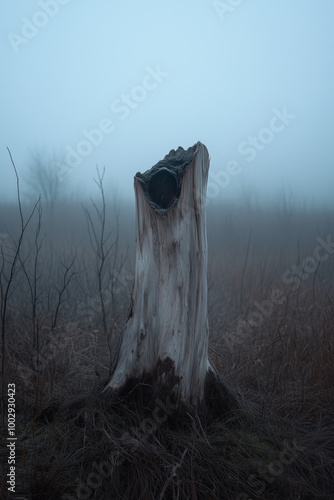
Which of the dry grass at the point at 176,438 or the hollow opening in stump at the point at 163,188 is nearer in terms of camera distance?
the dry grass at the point at 176,438

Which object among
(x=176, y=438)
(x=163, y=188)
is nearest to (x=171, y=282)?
(x=163, y=188)

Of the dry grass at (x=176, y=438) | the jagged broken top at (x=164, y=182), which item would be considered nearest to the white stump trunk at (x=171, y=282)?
the jagged broken top at (x=164, y=182)

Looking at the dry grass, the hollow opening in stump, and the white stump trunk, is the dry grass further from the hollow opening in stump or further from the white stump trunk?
the hollow opening in stump

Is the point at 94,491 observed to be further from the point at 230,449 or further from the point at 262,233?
the point at 262,233

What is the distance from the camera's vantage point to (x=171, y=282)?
81.5 inches

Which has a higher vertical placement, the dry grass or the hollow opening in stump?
the hollow opening in stump

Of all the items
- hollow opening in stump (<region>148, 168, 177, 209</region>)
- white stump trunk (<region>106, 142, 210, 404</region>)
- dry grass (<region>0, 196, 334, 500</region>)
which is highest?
hollow opening in stump (<region>148, 168, 177, 209</region>)

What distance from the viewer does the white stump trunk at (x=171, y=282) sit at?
2.04m

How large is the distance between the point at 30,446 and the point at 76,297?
12.9ft

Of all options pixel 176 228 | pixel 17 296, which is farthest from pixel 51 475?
pixel 17 296

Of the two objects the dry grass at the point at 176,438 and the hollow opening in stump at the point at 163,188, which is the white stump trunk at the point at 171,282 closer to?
the hollow opening in stump at the point at 163,188

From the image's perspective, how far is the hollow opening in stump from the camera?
207 centimetres

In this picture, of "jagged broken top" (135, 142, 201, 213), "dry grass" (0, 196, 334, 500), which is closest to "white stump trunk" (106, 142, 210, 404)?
"jagged broken top" (135, 142, 201, 213)

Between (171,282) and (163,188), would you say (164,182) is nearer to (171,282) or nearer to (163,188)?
(163,188)
